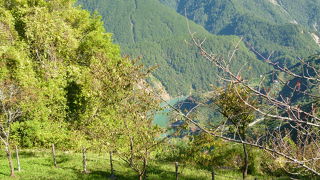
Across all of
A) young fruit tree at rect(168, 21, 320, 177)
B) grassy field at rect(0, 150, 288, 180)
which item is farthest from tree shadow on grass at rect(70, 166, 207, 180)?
young fruit tree at rect(168, 21, 320, 177)

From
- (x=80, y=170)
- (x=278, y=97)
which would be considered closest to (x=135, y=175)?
(x=80, y=170)

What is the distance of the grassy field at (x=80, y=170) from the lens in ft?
56.0

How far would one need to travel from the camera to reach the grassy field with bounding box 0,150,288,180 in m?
17.1

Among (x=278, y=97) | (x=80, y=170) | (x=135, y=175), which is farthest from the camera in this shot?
(x=80, y=170)

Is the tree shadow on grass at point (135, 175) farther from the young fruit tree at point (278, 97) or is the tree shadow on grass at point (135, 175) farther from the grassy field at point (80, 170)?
the young fruit tree at point (278, 97)

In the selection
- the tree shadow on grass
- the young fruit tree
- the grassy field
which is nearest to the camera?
the young fruit tree

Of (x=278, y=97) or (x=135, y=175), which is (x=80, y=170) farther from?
(x=278, y=97)

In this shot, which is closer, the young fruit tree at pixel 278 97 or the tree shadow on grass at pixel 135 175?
the young fruit tree at pixel 278 97

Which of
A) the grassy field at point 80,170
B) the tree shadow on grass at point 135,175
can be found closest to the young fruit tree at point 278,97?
the grassy field at point 80,170

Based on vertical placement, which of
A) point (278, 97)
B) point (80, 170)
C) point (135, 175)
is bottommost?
point (135, 175)

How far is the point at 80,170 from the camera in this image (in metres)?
19.1

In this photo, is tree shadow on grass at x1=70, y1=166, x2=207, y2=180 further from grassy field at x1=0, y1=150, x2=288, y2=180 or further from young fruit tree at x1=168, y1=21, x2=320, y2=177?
young fruit tree at x1=168, y1=21, x2=320, y2=177

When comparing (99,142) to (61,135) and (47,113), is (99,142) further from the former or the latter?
(47,113)

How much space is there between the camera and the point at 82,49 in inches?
1208
